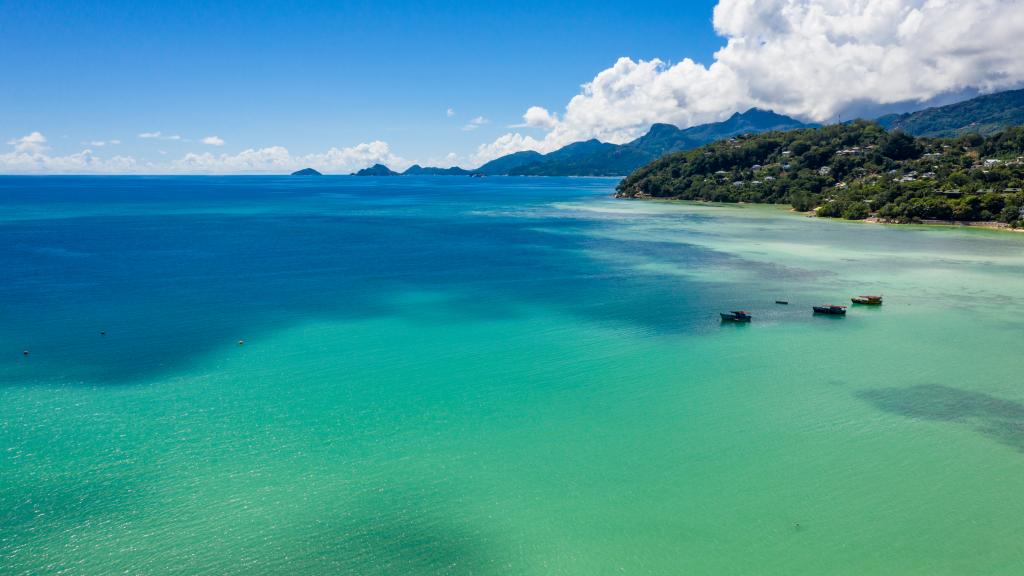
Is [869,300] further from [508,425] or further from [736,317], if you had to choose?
[508,425]

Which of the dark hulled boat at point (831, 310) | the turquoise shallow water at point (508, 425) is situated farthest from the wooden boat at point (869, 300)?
the dark hulled boat at point (831, 310)

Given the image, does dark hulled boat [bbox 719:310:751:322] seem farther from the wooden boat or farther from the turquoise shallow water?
the wooden boat

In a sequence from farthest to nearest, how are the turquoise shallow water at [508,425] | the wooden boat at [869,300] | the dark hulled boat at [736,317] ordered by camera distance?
the wooden boat at [869,300]
the dark hulled boat at [736,317]
the turquoise shallow water at [508,425]

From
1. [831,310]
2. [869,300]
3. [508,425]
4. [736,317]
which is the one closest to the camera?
[508,425]

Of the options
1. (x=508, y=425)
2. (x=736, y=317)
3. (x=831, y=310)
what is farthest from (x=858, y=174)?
(x=508, y=425)

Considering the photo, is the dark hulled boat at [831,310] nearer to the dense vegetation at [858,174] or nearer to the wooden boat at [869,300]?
the wooden boat at [869,300]

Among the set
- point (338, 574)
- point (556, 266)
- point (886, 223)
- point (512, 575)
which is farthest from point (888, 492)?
point (886, 223)

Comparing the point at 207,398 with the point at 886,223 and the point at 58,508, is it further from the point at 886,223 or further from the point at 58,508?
the point at 886,223
